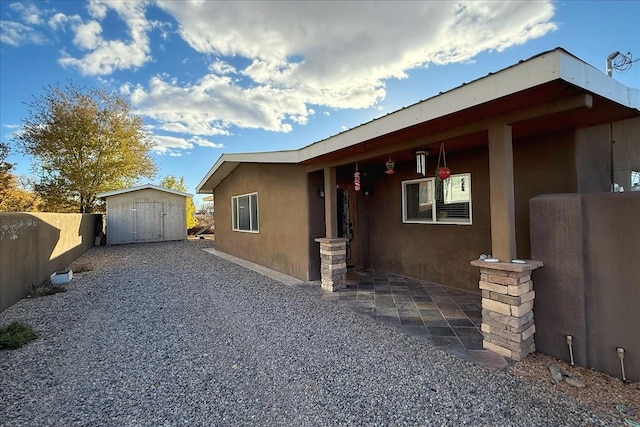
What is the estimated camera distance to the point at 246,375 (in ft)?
8.86

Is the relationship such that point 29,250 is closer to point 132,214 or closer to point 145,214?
point 132,214

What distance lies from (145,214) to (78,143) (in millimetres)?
6450

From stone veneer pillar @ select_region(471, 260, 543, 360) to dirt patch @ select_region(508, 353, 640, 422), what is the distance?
0.15 m

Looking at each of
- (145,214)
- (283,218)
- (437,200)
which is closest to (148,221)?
(145,214)

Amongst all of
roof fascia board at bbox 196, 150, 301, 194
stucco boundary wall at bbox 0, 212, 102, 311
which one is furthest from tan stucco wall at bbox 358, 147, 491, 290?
stucco boundary wall at bbox 0, 212, 102, 311

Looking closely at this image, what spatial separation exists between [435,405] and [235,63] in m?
11.8

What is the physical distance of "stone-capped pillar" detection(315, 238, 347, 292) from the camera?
5461mm

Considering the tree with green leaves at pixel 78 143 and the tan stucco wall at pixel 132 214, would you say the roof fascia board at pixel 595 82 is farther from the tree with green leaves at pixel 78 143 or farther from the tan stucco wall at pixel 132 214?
the tree with green leaves at pixel 78 143

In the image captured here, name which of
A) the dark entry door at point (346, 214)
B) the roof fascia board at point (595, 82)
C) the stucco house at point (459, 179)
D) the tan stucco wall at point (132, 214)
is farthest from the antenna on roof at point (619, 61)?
the tan stucco wall at point (132, 214)

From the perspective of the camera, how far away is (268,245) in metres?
8.05

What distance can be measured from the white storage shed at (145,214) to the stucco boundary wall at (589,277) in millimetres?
16904

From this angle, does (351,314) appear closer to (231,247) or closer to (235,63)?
(231,247)

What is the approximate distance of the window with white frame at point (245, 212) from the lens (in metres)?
8.86

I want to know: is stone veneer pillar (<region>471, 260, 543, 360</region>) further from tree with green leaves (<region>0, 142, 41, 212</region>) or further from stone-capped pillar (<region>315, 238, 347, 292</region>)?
tree with green leaves (<region>0, 142, 41, 212</region>)
